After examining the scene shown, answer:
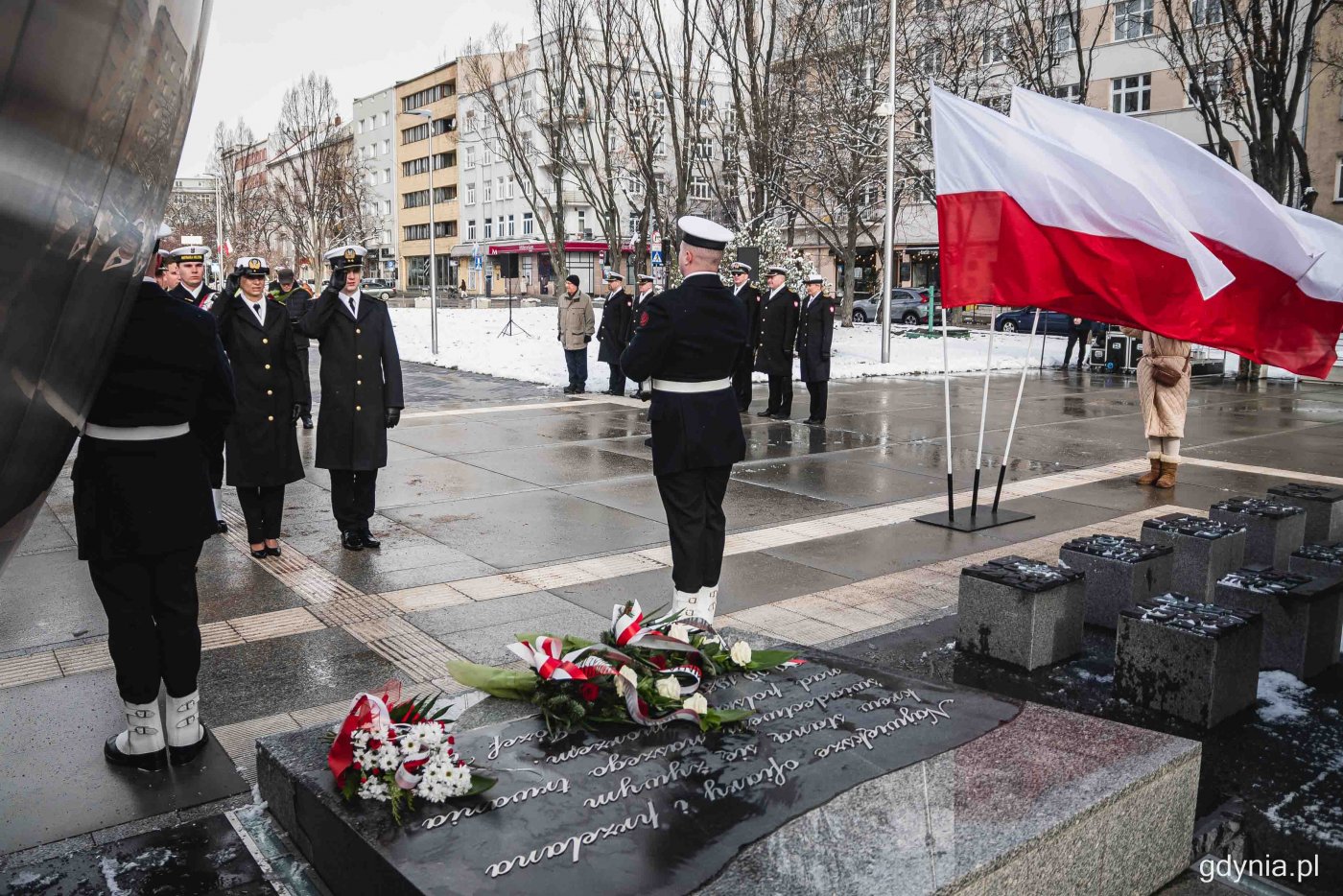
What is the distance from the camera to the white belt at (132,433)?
370cm

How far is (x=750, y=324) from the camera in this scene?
590 inches

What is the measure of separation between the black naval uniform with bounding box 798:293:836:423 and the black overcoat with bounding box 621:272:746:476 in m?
8.76

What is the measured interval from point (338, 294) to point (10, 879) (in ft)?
15.5

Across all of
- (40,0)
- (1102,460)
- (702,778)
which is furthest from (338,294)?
(1102,460)

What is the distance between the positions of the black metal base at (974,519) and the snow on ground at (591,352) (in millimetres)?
10019

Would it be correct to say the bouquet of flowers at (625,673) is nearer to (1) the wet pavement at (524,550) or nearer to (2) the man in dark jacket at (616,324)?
(1) the wet pavement at (524,550)

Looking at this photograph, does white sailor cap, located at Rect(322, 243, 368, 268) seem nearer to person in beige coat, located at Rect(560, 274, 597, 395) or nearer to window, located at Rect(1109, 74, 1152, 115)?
person in beige coat, located at Rect(560, 274, 597, 395)

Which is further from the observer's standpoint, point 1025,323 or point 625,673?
point 1025,323

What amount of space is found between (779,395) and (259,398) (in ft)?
29.1

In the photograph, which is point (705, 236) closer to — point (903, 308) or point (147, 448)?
point (147, 448)

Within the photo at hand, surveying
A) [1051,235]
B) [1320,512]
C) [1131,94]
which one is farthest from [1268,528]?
[1131,94]

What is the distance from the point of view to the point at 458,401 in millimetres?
16297

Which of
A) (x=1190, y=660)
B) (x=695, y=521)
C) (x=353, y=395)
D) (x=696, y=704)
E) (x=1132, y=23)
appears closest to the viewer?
(x=696, y=704)

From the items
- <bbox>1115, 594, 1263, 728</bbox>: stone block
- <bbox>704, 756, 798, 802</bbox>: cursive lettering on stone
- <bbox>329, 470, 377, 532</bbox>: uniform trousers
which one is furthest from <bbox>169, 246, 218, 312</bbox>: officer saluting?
<bbox>1115, 594, 1263, 728</bbox>: stone block
